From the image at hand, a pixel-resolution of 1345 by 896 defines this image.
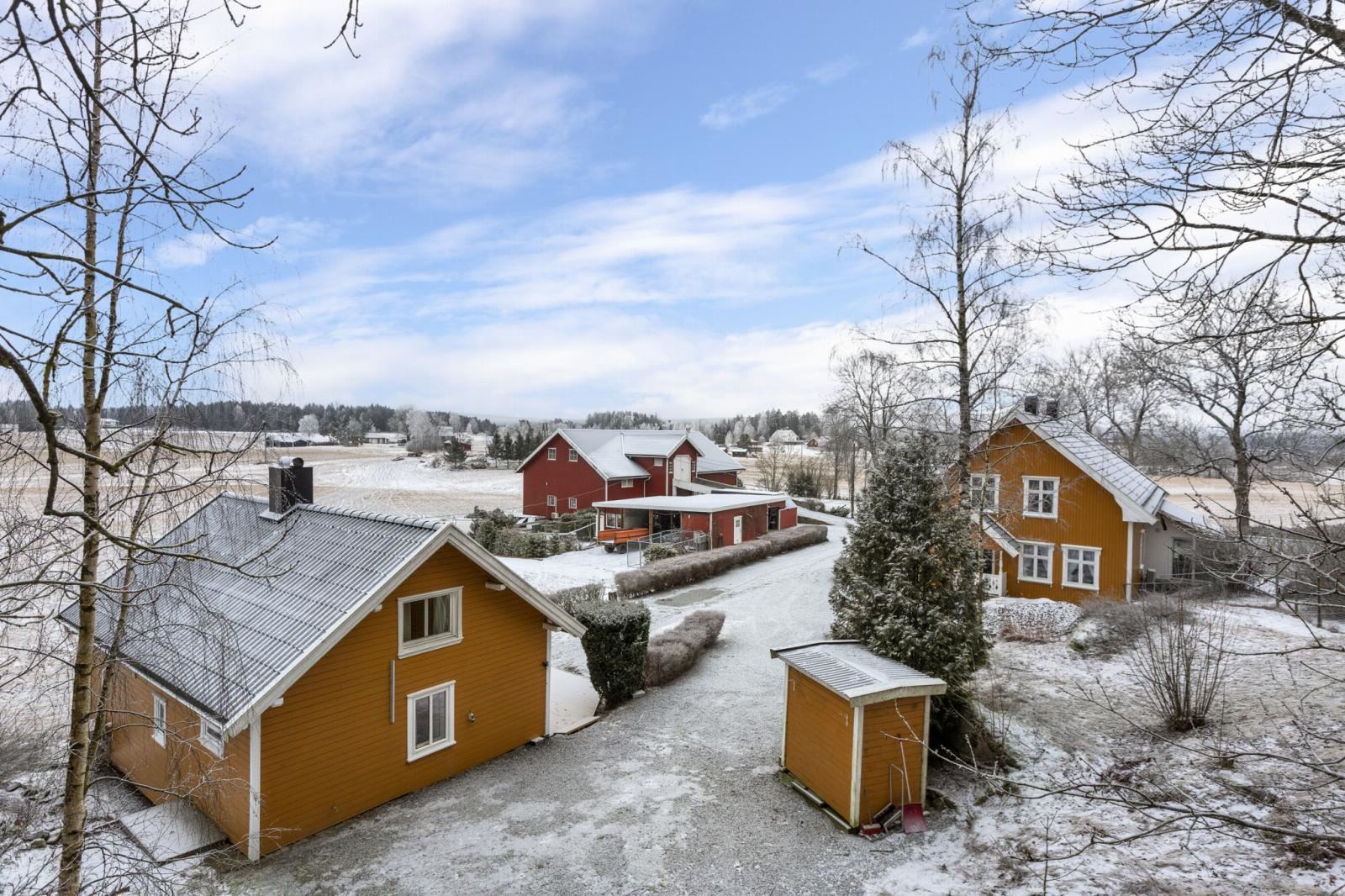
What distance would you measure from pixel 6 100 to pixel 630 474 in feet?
124

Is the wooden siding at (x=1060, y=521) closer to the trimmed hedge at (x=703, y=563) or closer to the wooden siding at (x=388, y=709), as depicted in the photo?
the trimmed hedge at (x=703, y=563)

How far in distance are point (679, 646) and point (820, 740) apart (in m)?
6.33

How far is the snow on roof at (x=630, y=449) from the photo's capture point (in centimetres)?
4031

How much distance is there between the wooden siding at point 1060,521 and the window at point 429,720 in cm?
1593

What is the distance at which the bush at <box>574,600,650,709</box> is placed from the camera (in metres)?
Result: 13.9

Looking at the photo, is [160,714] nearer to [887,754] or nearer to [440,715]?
[440,715]

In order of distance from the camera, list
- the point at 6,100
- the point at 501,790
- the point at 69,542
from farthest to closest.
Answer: the point at 501,790
the point at 69,542
the point at 6,100

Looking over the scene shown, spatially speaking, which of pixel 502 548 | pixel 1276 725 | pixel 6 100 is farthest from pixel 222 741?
pixel 502 548

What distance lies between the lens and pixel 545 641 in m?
12.5

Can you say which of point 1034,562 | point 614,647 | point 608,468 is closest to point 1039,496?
point 1034,562

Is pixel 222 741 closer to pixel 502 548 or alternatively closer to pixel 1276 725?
pixel 1276 725

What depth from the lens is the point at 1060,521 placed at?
20625 millimetres

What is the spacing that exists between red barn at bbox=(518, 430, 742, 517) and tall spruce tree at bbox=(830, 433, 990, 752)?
28.6 meters

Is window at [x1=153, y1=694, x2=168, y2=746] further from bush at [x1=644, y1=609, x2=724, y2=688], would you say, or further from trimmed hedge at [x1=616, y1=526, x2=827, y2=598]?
trimmed hedge at [x1=616, y1=526, x2=827, y2=598]
